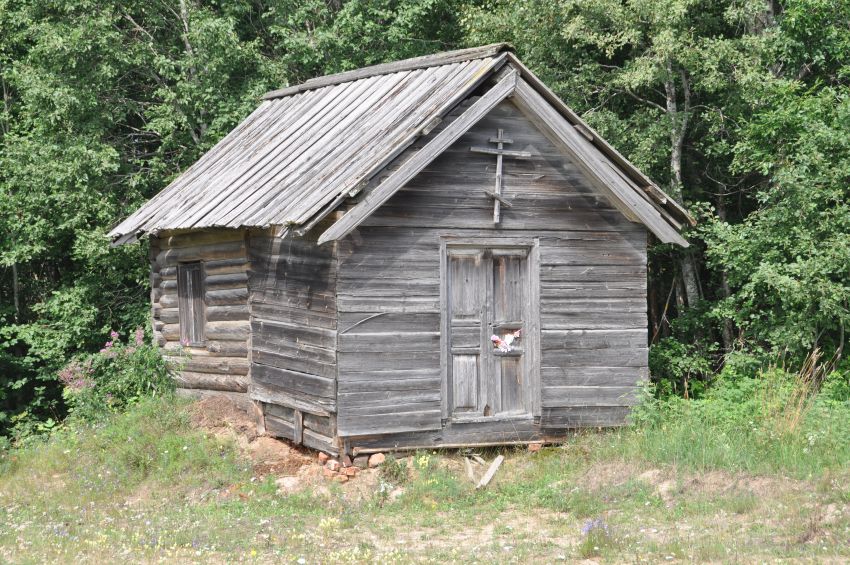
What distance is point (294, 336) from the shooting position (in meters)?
13.0

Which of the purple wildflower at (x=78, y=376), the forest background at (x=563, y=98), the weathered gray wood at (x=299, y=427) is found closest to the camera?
the weathered gray wood at (x=299, y=427)

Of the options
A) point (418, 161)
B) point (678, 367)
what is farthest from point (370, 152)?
point (678, 367)

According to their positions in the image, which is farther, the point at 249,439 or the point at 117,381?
the point at 117,381

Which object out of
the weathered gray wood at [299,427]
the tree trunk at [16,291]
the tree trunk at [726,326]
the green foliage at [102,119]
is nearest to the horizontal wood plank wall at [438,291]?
the weathered gray wood at [299,427]

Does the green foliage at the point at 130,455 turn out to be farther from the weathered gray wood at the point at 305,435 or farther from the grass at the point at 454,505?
the weathered gray wood at the point at 305,435

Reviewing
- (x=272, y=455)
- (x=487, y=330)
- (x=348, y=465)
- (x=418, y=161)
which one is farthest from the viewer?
(x=272, y=455)

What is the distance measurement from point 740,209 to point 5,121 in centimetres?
1375

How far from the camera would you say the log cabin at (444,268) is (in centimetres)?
1218

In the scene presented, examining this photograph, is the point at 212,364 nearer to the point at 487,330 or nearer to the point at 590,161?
the point at 487,330

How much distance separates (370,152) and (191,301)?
4829mm

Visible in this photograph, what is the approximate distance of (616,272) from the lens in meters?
13.5

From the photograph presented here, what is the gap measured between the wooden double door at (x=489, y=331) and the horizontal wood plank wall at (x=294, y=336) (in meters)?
1.42

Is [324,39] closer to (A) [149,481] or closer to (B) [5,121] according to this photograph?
(B) [5,121]

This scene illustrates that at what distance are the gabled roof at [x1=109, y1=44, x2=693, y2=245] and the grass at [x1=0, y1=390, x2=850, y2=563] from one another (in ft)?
9.01
